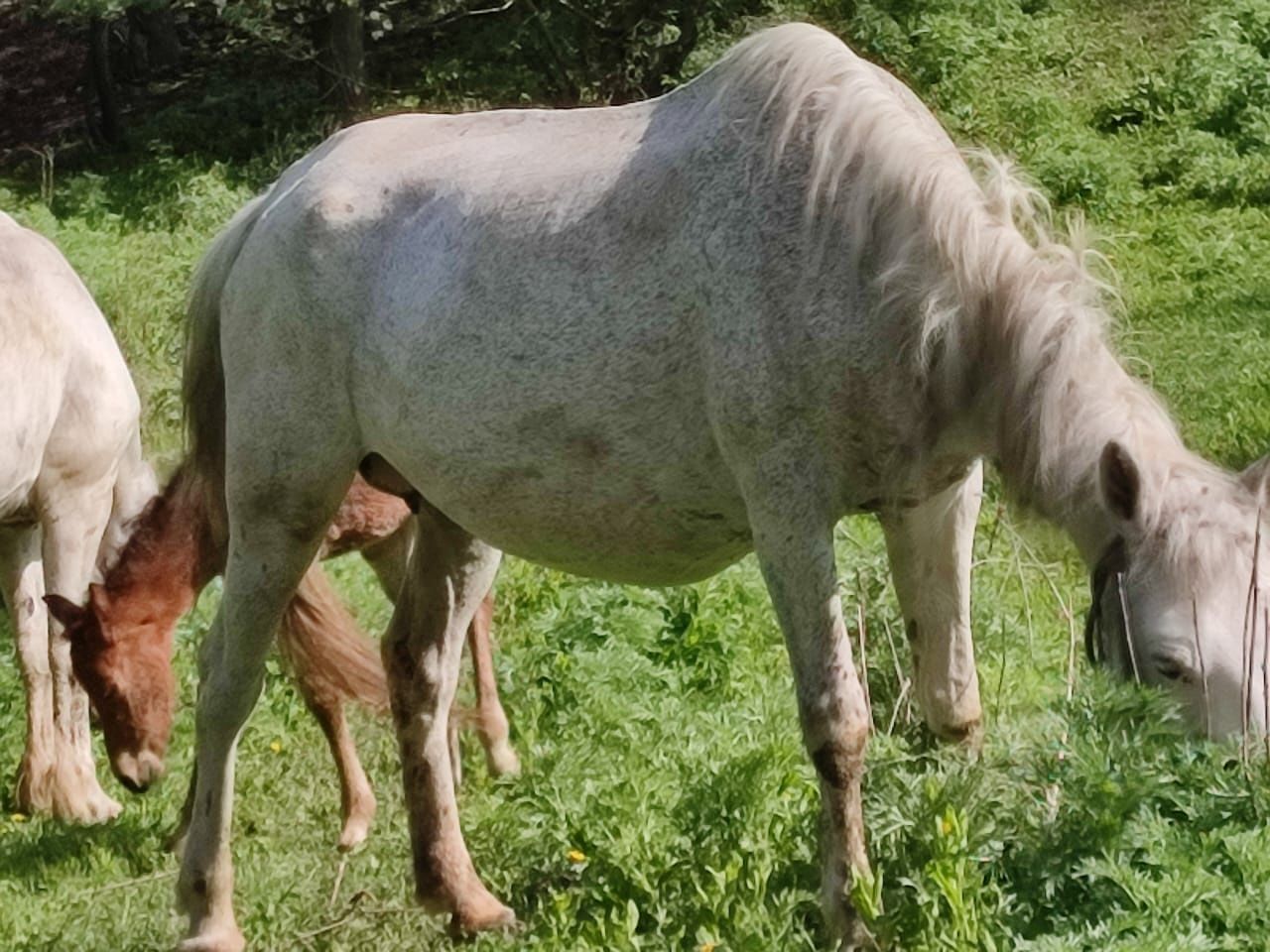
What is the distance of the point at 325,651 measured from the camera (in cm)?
634

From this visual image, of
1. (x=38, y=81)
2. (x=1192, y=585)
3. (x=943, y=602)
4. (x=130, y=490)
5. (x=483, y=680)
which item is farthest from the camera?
(x=38, y=81)

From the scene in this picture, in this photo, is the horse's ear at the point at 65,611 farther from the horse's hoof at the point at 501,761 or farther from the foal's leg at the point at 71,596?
the horse's hoof at the point at 501,761

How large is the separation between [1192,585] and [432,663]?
7.60 ft

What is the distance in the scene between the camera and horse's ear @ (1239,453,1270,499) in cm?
417

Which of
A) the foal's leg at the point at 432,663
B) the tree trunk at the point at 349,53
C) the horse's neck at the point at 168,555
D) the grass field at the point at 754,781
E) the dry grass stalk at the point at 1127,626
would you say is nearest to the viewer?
the grass field at the point at 754,781

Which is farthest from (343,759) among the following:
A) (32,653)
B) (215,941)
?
(32,653)

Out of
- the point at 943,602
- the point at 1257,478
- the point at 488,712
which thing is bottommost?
the point at 488,712

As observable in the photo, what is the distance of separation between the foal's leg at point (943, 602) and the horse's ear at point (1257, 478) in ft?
2.42

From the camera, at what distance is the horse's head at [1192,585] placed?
13.3 ft

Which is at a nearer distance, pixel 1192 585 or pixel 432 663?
pixel 1192 585

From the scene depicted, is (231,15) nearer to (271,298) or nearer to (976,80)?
(976,80)

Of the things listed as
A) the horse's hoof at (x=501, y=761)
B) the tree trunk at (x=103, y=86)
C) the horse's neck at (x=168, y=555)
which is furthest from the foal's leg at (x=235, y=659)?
the tree trunk at (x=103, y=86)

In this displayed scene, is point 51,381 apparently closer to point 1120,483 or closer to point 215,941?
point 215,941

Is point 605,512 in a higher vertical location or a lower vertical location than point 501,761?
higher
